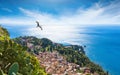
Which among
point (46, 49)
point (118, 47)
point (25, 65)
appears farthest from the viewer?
point (118, 47)

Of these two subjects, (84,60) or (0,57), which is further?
(84,60)

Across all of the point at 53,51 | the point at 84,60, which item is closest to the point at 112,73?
the point at 84,60

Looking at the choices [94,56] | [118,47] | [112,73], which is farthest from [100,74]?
[118,47]

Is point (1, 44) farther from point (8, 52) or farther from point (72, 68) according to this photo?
point (72, 68)

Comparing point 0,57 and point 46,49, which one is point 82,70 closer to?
point 46,49

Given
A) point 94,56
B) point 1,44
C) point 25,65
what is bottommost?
point 94,56

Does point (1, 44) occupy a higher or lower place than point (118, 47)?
higher

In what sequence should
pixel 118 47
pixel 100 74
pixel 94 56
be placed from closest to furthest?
pixel 100 74 → pixel 94 56 → pixel 118 47

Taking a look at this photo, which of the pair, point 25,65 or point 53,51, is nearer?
point 25,65

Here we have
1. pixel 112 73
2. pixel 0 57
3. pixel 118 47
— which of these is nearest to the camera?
pixel 0 57
